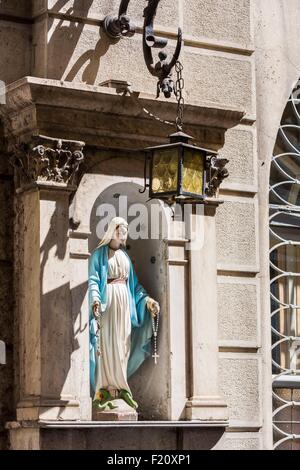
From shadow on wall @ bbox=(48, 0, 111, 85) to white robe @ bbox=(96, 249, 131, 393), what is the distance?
1.46m

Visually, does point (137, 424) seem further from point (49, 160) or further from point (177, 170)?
point (49, 160)

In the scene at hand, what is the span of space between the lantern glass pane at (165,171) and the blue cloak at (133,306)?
96 cm

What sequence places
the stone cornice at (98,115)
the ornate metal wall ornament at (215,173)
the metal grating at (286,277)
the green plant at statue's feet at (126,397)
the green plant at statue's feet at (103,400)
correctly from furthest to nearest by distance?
the metal grating at (286,277) → the ornate metal wall ornament at (215,173) → the green plant at statue's feet at (126,397) → the green plant at statue's feet at (103,400) → the stone cornice at (98,115)

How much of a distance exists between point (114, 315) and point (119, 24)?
237cm

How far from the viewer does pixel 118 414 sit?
11688 millimetres

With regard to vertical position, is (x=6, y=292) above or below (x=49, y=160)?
below

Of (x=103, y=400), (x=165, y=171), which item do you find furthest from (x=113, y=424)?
(x=165, y=171)

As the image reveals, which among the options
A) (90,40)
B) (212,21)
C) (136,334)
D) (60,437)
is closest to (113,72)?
(90,40)

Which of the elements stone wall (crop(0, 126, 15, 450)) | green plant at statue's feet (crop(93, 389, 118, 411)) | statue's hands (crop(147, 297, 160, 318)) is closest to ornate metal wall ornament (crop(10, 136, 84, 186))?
stone wall (crop(0, 126, 15, 450))

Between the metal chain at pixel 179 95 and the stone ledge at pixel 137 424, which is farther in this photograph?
the metal chain at pixel 179 95

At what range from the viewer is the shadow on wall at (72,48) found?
39.0 ft

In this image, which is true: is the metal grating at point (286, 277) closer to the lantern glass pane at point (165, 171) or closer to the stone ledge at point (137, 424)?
the stone ledge at point (137, 424)

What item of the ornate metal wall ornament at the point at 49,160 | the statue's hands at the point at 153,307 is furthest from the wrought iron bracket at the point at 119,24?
the statue's hands at the point at 153,307

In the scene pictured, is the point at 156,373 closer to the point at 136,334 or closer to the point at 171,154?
the point at 136,334
